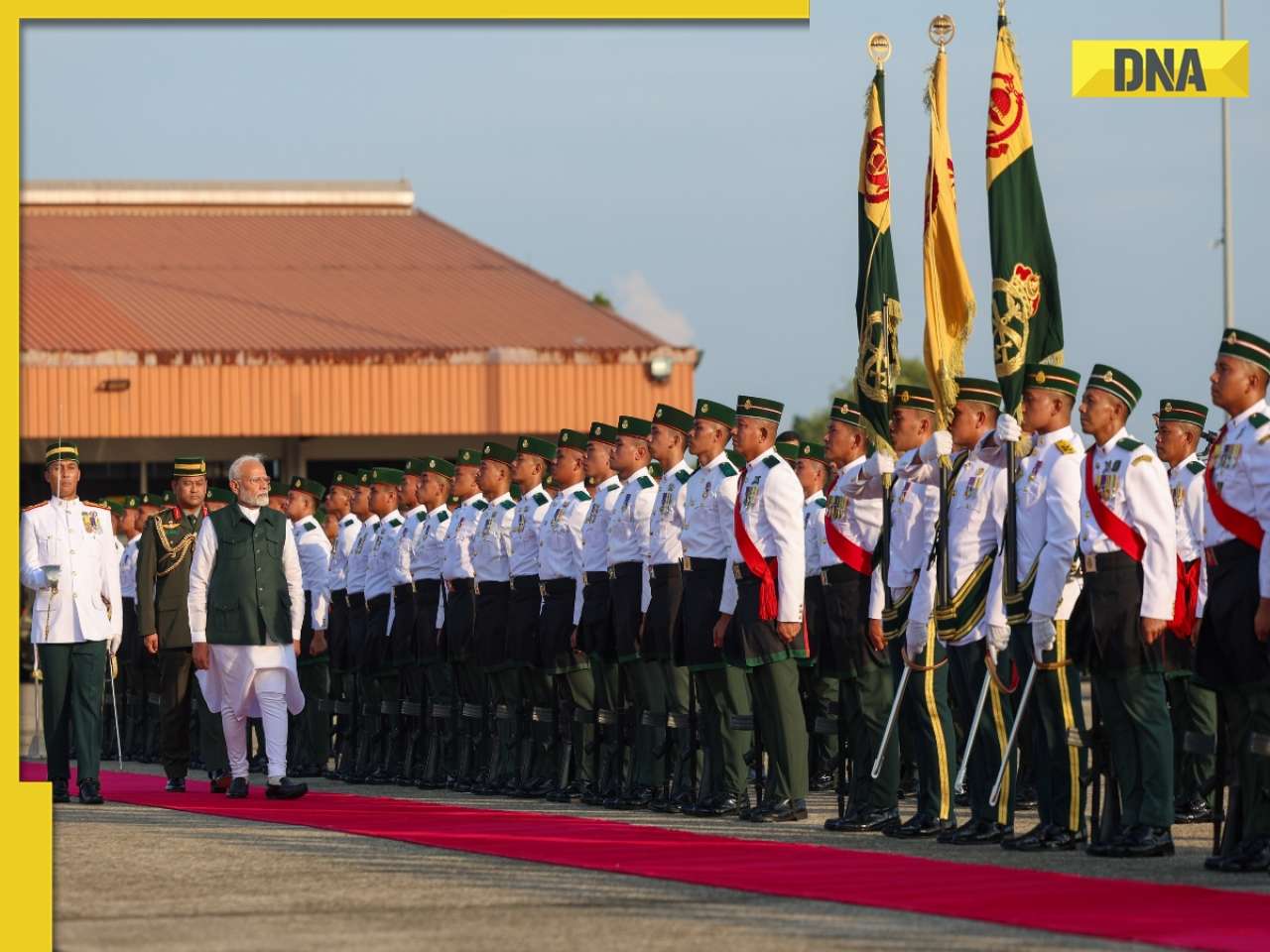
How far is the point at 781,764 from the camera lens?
11.6 metres

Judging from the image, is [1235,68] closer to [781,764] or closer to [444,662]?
[781,764]

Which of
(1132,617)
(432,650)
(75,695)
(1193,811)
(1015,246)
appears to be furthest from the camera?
(432,650)

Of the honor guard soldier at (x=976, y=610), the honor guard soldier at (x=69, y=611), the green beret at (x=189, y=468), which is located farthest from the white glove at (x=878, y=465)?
the green beret at (x=189, y=468)

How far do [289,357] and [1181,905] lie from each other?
26.2 meters

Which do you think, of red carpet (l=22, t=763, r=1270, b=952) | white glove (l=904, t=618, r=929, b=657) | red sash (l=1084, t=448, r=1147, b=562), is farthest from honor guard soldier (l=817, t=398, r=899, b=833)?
red sash (l=1084, t=448, r=1147, b=562)

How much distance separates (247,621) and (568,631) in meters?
1.82

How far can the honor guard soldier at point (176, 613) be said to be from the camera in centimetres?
1490

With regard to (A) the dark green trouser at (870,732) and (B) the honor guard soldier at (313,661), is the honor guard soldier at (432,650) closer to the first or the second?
(B) the honor guard soldier at (313,661)

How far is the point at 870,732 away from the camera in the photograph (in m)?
11.6

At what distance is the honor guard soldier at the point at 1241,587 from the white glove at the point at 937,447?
1709mm

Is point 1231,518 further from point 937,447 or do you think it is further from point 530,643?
point 530,643

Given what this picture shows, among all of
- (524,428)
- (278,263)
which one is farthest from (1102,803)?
(278,263)

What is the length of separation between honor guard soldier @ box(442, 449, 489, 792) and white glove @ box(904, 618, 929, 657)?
4392 mm

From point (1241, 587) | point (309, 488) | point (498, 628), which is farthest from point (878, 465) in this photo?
point (309, 488)
